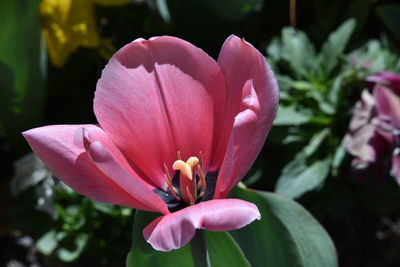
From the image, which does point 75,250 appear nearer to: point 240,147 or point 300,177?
point 300,177

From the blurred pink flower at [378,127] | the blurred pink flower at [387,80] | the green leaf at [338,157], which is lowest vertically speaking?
the green leaf at [338,157]

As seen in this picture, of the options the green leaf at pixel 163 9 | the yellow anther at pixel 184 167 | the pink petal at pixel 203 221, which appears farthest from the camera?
the green leaf at pixel 163 9

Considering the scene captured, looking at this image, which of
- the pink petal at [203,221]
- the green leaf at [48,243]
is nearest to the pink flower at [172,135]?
the pink petal at [203,221]

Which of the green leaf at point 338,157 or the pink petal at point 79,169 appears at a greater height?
the pink petal at point 79,169

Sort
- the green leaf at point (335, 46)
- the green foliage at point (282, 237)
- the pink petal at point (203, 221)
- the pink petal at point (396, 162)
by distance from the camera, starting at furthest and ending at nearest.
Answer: the green leaf at point (335, 46) → the pink petal at point (396, 162) → the green foliage at point (282, 237) → the pink petal at point (203, 221)

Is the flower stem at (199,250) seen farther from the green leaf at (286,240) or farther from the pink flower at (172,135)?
the green leaf at (286,240)

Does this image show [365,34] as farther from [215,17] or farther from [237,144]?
[237,144]
